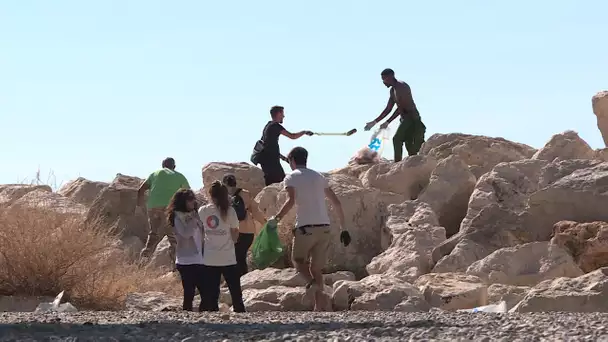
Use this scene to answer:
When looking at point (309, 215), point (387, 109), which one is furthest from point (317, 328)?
point (387, 109)

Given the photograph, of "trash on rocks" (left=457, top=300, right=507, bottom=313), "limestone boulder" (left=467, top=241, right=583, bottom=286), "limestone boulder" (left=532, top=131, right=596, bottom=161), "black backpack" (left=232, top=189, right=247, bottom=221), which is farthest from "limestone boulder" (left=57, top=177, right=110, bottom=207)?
"trash on rocks" (left=457, top=300, right=507, bottom=313)

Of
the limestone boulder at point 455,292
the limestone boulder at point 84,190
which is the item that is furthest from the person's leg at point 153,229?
the limestone boulder at point 455,292

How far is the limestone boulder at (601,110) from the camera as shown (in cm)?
2238

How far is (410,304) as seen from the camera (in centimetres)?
1291

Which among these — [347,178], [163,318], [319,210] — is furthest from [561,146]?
[163,318]

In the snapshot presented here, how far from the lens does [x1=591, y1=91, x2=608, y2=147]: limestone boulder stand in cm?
2238

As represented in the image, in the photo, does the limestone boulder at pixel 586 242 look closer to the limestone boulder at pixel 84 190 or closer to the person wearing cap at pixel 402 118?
the person wearing cap at pixel 402 118

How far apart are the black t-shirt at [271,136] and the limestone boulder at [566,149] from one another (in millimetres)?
4209

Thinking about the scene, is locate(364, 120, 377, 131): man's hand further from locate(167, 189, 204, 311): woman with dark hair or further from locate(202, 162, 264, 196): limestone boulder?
locate(167, 189, 204, 311): woman with dark hair

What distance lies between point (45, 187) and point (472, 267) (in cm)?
1004

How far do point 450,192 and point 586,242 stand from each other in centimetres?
376

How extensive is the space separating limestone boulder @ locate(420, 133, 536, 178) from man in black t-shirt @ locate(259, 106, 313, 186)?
2.94 m

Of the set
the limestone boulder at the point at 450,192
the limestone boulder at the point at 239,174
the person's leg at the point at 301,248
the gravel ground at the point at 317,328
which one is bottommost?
the gravel ground at the point at 317,328

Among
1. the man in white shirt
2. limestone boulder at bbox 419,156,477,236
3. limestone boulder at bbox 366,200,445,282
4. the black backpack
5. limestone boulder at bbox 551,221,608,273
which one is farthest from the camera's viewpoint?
limestone boulder at bbox 419,156,477,236
